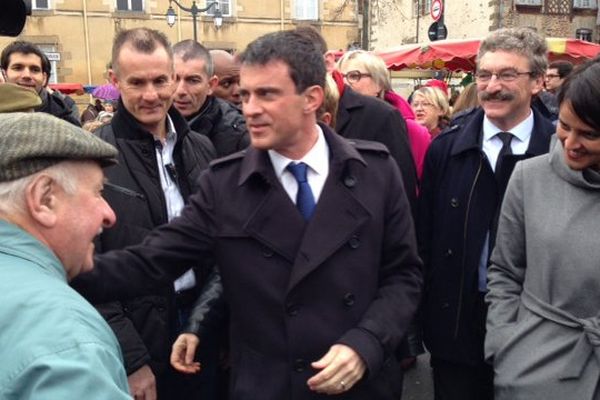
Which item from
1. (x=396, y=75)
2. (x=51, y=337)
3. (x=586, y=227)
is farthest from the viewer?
(x=396, y=75)

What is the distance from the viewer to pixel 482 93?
2.95 metres

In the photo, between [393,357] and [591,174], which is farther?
[393,357]

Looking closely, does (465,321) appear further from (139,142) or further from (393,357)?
(139,142)

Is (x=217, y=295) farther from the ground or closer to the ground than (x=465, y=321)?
farther from the ground

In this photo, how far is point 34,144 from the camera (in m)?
1.34

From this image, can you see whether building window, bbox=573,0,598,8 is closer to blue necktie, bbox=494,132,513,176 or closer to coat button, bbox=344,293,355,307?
blue necktie, bbox=494,132,513,176

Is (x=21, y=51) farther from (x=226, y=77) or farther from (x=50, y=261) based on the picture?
(x=50, y=261)

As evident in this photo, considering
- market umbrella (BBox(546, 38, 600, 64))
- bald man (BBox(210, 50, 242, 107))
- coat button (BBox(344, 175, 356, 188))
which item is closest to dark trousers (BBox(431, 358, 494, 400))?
coat button (BBox(344, 175, 356, 188))

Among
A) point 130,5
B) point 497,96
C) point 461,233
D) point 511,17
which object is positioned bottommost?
point 461,233

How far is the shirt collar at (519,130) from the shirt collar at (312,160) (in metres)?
1.10

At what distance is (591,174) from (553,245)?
29 cm

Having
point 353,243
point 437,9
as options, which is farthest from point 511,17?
point 353,243

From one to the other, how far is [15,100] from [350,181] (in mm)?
1303

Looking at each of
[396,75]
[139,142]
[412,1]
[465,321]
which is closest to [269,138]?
[139,142]
